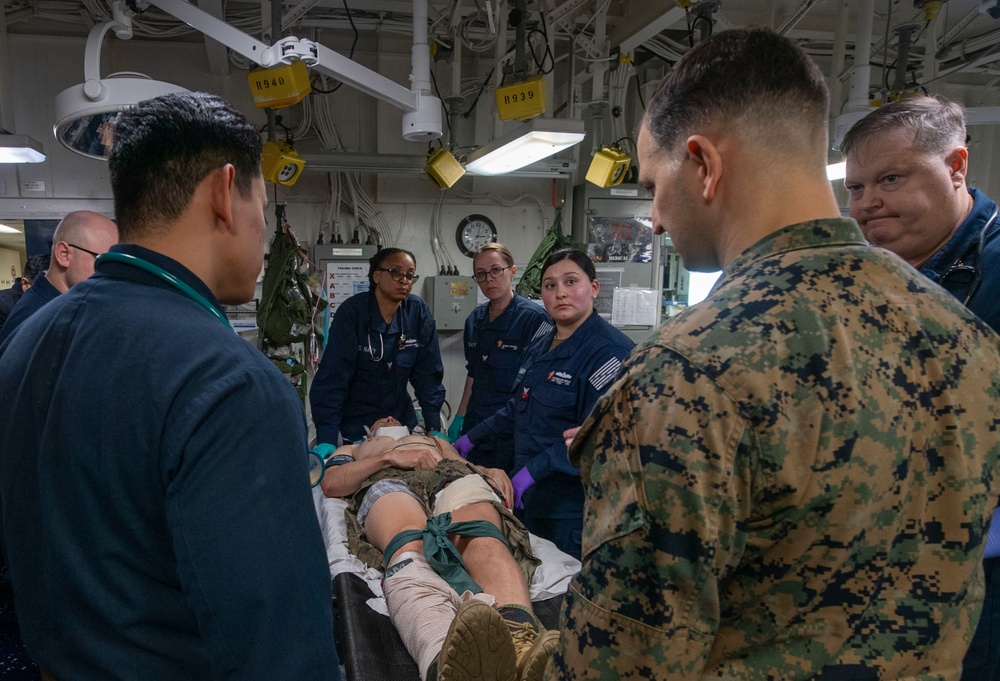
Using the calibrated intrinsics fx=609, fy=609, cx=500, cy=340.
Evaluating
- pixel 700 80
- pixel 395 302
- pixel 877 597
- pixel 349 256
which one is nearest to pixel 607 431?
pixel 877 597

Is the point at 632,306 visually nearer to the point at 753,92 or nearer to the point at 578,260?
the point at 578,260

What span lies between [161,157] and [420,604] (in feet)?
4.61

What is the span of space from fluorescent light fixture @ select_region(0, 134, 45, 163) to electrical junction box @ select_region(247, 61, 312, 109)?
4.04 ft

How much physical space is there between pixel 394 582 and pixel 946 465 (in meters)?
1.61

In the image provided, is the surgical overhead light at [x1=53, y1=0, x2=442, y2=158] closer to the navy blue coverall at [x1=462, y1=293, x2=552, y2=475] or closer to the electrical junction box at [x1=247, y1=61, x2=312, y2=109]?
the electrical junction box at [x1=247, y1=61, x2=312, y2=109]

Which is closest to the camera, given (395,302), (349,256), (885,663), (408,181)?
(885,663)

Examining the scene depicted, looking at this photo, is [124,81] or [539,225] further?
[539,225]

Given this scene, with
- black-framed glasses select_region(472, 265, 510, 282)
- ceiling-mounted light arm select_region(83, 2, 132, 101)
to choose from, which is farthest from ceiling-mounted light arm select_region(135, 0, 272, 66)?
black-framed glasses select_region(472, 265, 510, 282)

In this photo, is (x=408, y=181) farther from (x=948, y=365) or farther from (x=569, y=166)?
(x=948, y=365)

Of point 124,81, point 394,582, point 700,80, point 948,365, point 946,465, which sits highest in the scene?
point 124,81

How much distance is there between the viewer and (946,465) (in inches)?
30.4

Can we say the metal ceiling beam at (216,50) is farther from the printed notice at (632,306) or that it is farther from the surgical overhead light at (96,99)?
the printed notice at (632,306)

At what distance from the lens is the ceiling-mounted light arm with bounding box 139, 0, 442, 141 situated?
2.40 metres

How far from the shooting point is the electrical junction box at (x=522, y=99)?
2889 mm
